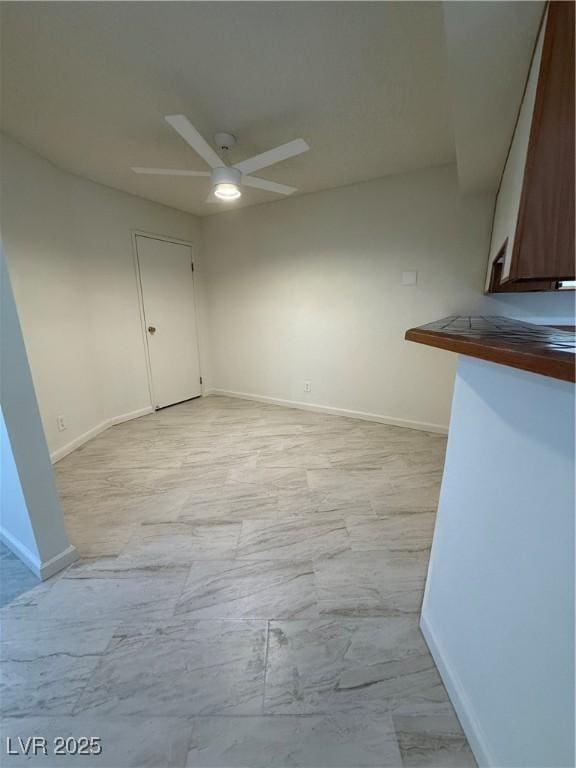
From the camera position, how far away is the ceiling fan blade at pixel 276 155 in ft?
5.45

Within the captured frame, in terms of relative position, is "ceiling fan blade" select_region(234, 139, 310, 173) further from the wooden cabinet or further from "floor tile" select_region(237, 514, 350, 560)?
"floor tile" select_region(237, 514, 350, 560)

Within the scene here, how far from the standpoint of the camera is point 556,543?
0.58 m

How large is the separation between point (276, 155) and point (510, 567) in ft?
7.22

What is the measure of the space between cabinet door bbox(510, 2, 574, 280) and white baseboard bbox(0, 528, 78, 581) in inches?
91.9

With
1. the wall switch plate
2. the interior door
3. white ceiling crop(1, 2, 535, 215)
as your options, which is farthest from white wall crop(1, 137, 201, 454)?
the wall switch plate

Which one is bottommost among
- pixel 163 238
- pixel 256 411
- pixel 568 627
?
pixel 256 411

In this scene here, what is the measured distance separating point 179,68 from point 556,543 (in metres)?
2.37

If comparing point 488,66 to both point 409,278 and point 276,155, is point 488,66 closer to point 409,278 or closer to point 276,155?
point 276,155

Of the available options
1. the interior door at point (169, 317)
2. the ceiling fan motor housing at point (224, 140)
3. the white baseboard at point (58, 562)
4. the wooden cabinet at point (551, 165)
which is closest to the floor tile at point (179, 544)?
the white baseboard at point (58, 562)

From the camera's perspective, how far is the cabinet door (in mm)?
887

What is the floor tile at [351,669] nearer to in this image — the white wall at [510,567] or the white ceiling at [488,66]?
the white wall at [510,567]

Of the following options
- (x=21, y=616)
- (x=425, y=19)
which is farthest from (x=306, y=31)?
(x=21, y=616)

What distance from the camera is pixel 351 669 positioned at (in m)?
1.03

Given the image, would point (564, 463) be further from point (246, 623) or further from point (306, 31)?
point (306, 31)
